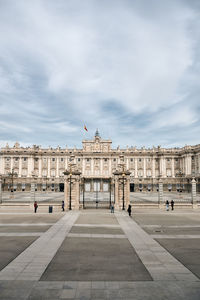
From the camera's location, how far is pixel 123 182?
31.1 meters

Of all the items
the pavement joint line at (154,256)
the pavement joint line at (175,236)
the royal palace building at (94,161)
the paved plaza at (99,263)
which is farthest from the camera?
the royal palace building at (94,161)

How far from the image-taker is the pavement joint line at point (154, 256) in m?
9.51

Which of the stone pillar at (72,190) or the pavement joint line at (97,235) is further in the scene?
the stone pillar at (72,190)

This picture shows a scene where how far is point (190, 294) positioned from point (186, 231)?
35.7 ft

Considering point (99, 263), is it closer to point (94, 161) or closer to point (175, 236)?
point (175, 236)

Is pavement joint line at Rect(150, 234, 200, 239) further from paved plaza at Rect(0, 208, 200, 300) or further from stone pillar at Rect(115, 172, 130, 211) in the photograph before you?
stone pillar at Rect(115, 172, 130, 211)

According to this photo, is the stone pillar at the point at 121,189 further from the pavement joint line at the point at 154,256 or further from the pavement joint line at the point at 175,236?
the pavement joint line at the point at 175,236

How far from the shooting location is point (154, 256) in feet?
39.4

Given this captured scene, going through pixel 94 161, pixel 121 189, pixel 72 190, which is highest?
pixel 94 161

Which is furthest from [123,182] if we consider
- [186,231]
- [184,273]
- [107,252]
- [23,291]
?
[23,291]

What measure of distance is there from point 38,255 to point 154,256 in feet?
19.5

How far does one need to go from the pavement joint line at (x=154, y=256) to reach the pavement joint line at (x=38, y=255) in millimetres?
4577

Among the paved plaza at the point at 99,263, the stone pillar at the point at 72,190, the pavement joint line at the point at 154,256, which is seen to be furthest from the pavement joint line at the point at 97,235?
the stone pillar at the point at 72,190

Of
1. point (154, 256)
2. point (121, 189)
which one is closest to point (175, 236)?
point (154, 256)
